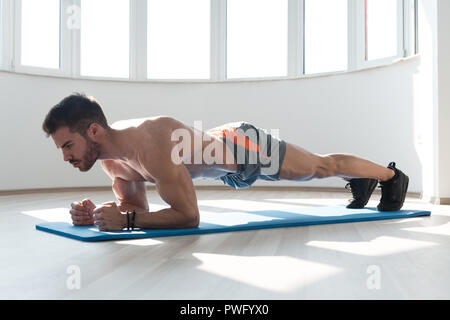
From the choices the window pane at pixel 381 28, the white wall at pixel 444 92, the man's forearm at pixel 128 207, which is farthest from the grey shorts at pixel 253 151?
Answer: the window pane at pixel 381 28

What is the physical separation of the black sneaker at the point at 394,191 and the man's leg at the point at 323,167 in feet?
0.13

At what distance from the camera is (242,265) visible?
1338 mm

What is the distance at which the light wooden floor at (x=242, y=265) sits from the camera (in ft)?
3.48

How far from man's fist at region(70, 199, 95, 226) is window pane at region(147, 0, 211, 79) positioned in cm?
336

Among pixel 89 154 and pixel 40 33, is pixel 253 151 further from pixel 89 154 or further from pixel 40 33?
pixel 40 33

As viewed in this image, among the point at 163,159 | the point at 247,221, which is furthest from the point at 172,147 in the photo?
the point at 247,221

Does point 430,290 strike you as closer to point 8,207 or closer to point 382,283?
point 382,283

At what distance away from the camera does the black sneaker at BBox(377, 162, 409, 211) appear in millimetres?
2529

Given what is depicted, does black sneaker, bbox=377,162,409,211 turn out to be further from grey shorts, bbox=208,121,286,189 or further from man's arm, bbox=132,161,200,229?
man's arm, bbox=132,161,200,229

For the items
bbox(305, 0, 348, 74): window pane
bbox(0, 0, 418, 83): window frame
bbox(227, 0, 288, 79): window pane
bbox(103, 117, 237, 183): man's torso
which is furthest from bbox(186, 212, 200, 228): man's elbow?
bbox(227, 0, 288, 79): window pane

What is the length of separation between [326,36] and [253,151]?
3089 mm

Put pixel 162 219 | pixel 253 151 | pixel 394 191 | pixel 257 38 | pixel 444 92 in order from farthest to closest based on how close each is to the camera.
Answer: pixel 257 38, pixel 444 92, pixel 394 191, pixel 253 151, pixel 162 219

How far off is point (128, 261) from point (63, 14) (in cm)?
408
